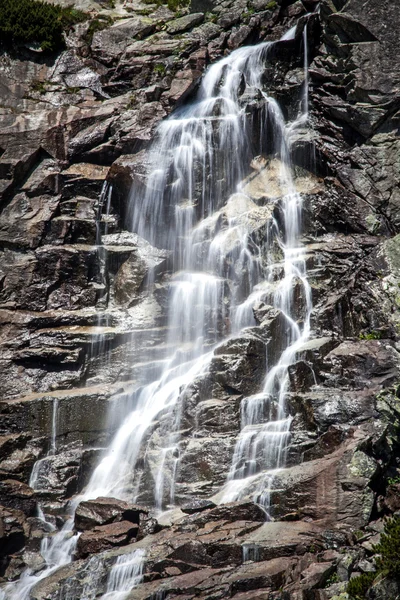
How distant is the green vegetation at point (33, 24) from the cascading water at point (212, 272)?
9.32 meters

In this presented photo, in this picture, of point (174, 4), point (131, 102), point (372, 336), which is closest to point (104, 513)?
point (372, 336)

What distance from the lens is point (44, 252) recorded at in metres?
25.4

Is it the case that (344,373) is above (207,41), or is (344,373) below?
below

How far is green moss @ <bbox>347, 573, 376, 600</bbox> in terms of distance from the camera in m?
12.9

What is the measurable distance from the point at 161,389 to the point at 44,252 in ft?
25.2

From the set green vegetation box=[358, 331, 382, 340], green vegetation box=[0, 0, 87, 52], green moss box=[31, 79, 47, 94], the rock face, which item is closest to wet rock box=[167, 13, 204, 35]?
the rock face

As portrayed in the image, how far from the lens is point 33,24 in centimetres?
3456

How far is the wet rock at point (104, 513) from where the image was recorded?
1755 cm

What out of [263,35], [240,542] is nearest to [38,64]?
[263,35]

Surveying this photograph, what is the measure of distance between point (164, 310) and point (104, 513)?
8806mm

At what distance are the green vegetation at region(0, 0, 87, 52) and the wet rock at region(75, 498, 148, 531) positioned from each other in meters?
25.5

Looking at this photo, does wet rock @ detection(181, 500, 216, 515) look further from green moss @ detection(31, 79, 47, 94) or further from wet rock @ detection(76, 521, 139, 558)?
green moss @ detection(31, 79, 47, 94)

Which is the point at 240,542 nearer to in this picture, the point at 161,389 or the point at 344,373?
the point at 344,373

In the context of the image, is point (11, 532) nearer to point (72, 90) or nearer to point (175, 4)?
point (72, 90)
